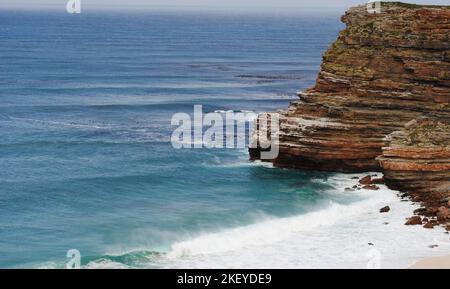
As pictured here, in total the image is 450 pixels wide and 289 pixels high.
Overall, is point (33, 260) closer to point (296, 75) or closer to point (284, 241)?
point (284, 241)

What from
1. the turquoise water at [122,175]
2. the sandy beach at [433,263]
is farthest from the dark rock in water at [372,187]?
the sandy beach at [433,263]

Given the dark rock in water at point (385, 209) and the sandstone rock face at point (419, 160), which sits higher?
the sandstone rock face at point (419, 160)

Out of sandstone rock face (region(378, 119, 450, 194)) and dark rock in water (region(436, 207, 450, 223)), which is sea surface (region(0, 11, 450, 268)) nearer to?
sandstone rock face (region(378, 119, 450, 194))

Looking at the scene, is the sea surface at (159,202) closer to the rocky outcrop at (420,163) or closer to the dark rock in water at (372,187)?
the dark rock in water at (372,187)

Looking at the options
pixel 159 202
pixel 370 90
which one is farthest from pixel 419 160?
pixel 159 202

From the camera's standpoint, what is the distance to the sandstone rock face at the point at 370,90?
5456 centimetres

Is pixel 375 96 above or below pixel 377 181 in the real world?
above

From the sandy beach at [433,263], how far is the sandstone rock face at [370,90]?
1721 centimetres

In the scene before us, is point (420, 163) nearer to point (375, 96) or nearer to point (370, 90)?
point (375, 96)

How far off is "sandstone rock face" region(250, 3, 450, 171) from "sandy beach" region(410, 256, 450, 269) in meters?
17.2

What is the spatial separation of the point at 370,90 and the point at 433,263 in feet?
65.6

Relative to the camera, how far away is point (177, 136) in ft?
235

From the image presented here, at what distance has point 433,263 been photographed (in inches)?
1503
